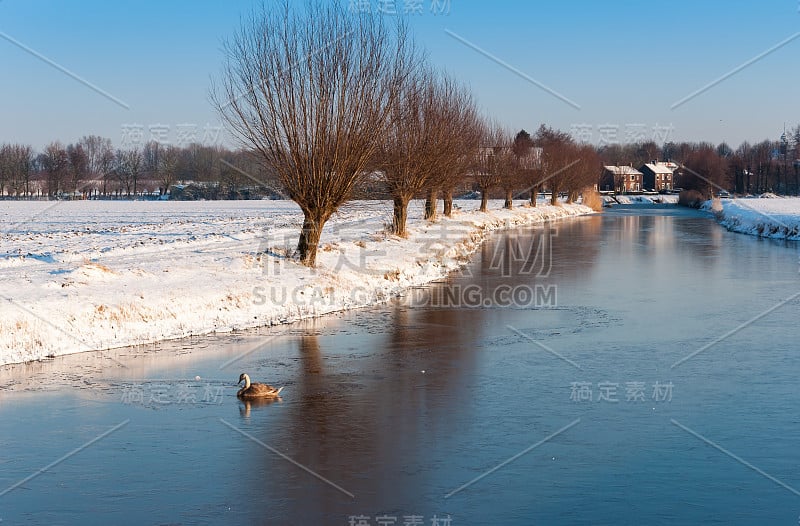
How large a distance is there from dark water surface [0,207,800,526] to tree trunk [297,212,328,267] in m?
4.43

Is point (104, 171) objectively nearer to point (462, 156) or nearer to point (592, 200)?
point (592, 200)

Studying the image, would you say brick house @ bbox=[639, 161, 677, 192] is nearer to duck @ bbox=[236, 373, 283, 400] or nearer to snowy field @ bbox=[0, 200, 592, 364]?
snowy field @ bbox=[0, 200, 592, 364]

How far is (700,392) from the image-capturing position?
12539 mm

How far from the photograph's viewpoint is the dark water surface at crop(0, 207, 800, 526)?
8.23m

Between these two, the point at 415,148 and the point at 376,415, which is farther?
the point at 415,148

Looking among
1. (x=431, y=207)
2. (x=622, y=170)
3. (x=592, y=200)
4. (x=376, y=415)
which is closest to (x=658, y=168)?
(x=622, y=170)

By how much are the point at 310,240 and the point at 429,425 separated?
537 inches

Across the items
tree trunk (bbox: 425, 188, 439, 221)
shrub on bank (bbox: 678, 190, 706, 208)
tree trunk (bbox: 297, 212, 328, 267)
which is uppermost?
shrub on bank (bbox: 678, 190, 706, 208)

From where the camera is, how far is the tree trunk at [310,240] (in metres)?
24.0

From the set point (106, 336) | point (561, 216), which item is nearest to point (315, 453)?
point (106, 336)

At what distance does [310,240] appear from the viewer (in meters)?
24.0

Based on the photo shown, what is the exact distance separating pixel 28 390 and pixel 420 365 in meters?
6.11

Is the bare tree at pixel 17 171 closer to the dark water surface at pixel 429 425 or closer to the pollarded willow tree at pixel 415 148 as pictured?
the pollarded willow tree at pixel 415 148

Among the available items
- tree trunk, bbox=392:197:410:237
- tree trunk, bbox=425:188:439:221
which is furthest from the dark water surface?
tree trunk, bbox=425:188:439:221
